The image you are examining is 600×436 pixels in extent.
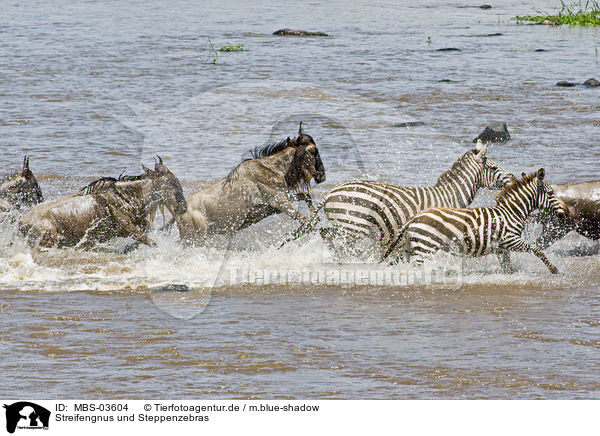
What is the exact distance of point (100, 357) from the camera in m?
6.74

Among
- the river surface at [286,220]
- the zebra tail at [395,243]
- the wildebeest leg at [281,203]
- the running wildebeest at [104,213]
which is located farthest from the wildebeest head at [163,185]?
the zebra tail at [395,243]

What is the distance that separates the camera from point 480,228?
344 inches

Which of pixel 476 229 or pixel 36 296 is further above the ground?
pixel 476 229

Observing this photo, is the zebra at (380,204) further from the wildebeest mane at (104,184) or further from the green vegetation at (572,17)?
the green vegetation at (572,17)

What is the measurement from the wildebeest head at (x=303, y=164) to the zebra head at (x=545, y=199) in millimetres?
2053

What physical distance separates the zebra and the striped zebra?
34 cm

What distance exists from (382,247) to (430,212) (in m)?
0.71

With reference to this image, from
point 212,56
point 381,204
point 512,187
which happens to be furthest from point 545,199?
point 212,56

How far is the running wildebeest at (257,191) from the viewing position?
9844 millimetres

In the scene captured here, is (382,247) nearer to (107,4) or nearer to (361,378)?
(361,378)

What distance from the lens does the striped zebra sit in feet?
28.2

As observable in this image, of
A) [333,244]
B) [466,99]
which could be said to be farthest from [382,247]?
[466,99]

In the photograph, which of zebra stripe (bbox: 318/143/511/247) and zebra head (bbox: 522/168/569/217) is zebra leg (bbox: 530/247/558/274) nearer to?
zebra head (bbox: 522/168/569/217)
